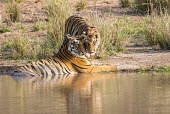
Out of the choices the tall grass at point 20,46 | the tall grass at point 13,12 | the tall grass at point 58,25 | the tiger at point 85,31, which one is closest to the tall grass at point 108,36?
the tall grass at point 58,25

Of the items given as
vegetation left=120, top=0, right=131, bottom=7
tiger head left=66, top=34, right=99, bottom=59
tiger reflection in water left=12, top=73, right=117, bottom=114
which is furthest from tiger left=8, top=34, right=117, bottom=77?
vegetation left=120, top=0, right=131, bottom=7

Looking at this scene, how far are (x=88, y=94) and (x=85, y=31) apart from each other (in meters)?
3.07

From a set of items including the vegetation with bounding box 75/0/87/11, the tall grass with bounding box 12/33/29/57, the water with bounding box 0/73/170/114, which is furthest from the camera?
the vegetation with bounding box 75/0/87/11

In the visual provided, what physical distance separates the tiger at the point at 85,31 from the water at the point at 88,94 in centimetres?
66

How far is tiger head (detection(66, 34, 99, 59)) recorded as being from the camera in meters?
11.2

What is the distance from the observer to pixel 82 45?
1127cm

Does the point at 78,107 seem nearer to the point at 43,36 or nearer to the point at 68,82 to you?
the point at 68,82

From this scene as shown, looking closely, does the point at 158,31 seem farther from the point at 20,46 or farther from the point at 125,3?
the point at 125,3

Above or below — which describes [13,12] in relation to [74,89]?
above

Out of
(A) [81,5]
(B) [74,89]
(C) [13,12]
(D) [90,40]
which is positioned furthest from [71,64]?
(A) [81,5]

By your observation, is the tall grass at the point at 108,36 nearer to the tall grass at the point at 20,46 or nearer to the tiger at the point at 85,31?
the tiger at the point at 85,31

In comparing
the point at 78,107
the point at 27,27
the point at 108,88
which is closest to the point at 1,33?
the point at 27,27

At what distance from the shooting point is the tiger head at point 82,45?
11180mm

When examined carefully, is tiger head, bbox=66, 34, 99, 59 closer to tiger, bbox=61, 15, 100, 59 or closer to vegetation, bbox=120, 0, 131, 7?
tiger, bbox=61, 15, 100, 59
